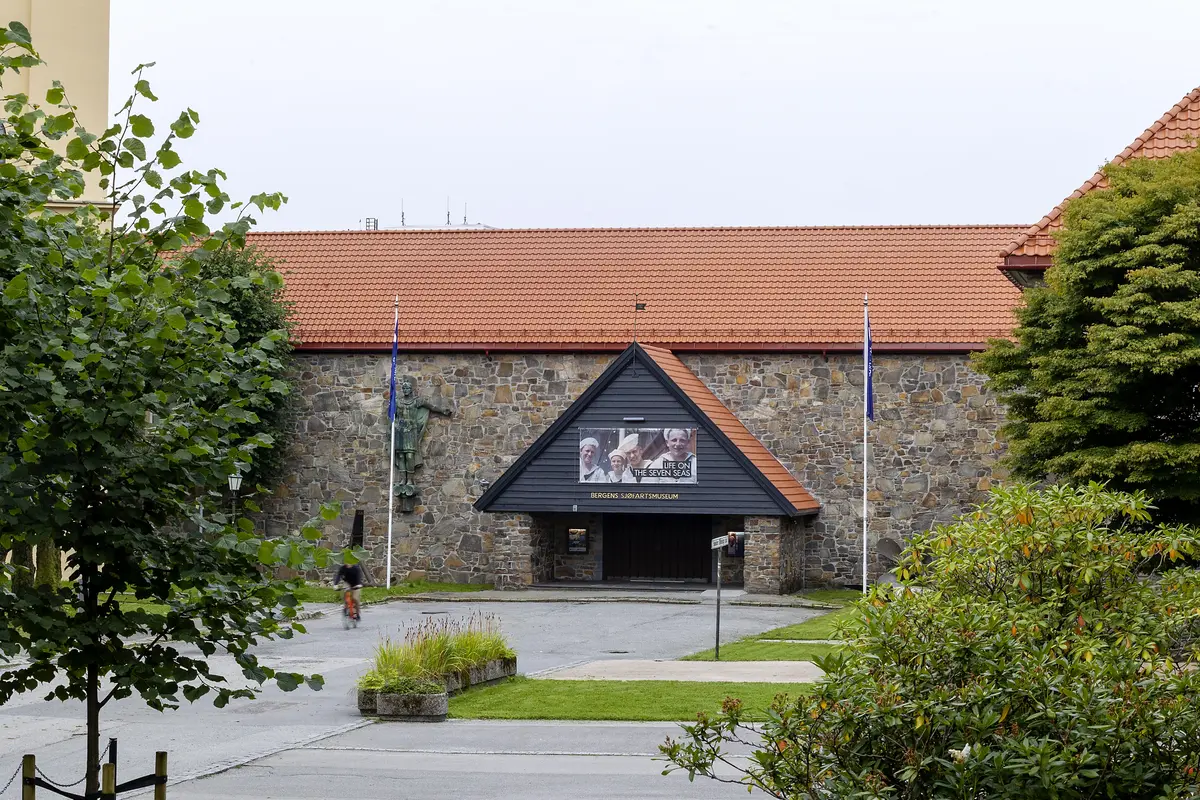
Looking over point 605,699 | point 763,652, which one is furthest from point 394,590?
point 605,699

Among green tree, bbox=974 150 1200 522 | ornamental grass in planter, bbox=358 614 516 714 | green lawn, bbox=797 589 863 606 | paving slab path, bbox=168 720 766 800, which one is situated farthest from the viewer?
green lawn, bbox=797 589 863 606

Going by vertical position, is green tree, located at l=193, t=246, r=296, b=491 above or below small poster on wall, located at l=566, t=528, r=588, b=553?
above

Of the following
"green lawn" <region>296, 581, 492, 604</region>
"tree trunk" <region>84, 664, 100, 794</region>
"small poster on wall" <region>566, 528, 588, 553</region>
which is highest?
"tree trunk" <region>84, 664, 100, 794</region>

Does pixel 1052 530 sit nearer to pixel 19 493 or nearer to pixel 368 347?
pixel 19 493

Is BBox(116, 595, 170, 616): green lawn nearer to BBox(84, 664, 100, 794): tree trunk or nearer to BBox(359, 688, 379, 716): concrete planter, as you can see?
BBox(84, 664, 100, 794): tree trunk

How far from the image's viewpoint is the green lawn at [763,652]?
22.0 meters

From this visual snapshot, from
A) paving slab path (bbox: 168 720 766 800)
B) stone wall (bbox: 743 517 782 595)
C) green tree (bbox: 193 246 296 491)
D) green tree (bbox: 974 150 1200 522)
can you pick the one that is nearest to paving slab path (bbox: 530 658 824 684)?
paving slab path (bbox: 168 720 766 800)

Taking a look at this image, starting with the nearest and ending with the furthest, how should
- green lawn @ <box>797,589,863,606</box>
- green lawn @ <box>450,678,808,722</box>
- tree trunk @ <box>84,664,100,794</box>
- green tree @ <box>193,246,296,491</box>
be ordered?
tree trunk @ <box>84,664,100,794</box> < green lawn @ <box>450,678,808,722</box> < green lawn @ <box>797,589,863,606</box> < green tree @ <box>193,246,296,491</box>

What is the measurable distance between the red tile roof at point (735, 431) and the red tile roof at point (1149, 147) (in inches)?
383

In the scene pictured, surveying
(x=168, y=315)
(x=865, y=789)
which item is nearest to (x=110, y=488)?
(x=168, y=315)

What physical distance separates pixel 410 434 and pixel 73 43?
41.2ft

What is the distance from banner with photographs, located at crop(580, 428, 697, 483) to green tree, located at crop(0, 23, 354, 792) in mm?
27862

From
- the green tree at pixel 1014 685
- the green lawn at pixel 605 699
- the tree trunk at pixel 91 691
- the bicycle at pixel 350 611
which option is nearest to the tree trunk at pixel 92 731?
the tree trunk at pixel 91 691

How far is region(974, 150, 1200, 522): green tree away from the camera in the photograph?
2022 cm
